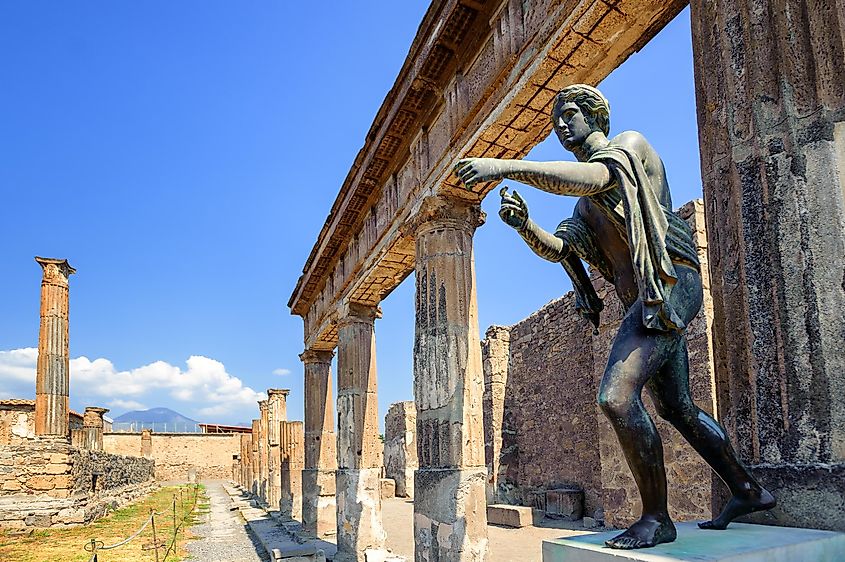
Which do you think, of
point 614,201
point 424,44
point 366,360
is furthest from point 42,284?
point 614,201

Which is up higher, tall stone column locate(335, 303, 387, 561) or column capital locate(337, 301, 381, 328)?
column capital locate(337, 301, 381, 328)

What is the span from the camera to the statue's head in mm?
2957

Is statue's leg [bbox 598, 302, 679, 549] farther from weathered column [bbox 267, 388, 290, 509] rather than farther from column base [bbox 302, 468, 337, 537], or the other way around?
weathered column [bbox 267, 388, 290, 509]

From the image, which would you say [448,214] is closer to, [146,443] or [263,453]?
[263,453]

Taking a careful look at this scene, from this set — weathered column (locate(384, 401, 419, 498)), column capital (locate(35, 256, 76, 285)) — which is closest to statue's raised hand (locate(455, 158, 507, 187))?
weathered column (locate(384, 401, 419, 498))

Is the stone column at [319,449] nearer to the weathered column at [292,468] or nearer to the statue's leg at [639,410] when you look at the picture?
the weathered column at [292,468]

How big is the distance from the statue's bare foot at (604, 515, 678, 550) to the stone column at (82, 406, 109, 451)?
32.5 m

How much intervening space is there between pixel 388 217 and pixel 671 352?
6.23 metres

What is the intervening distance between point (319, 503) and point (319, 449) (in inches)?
42.1

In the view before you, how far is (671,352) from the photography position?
2.72m

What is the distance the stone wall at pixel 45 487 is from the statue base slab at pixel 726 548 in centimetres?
1814

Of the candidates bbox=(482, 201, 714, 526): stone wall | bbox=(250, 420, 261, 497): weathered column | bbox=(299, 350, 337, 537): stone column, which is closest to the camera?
bbox=(482, 201, 714, 526): stone wall

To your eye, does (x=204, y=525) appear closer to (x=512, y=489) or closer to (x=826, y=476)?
(x=512, y=489)

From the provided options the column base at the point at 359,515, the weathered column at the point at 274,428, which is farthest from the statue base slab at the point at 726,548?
the weathered column at the point at 274,428
